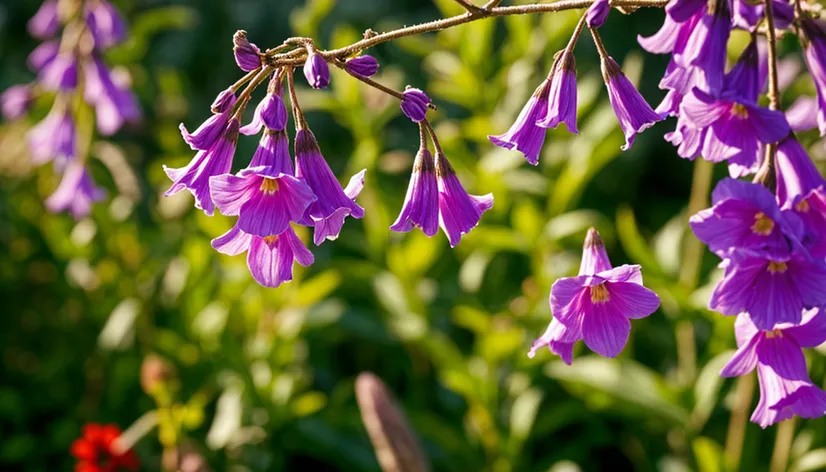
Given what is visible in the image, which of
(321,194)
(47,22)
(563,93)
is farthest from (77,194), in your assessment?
(563,93)

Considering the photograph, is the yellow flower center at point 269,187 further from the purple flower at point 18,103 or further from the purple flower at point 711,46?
the purple flower at point 18,103

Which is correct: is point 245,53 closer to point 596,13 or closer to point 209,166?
point 209,166

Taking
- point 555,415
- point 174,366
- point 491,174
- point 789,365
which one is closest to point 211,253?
point 174,366

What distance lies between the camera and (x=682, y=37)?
3.52ft

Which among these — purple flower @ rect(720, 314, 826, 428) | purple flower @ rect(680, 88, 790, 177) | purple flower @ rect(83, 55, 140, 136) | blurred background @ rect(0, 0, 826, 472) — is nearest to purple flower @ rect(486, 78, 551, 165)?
purple flower @ rect(680, 88, 790, 177)

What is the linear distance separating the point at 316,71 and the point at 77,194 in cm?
222

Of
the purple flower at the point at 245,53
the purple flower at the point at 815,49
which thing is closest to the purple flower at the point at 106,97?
the purple flower at the point at 245,53

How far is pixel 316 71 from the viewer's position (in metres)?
1.12

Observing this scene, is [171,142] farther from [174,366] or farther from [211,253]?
[174,366]

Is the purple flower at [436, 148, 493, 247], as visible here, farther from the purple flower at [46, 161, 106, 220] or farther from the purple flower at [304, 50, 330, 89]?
the purple flower at [46, 161, 106, 220]

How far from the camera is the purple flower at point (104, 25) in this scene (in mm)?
3092

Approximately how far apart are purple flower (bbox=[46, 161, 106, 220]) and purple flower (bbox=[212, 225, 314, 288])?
1984mm

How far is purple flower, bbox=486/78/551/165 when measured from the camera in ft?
4.16

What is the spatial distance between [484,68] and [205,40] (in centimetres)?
223
